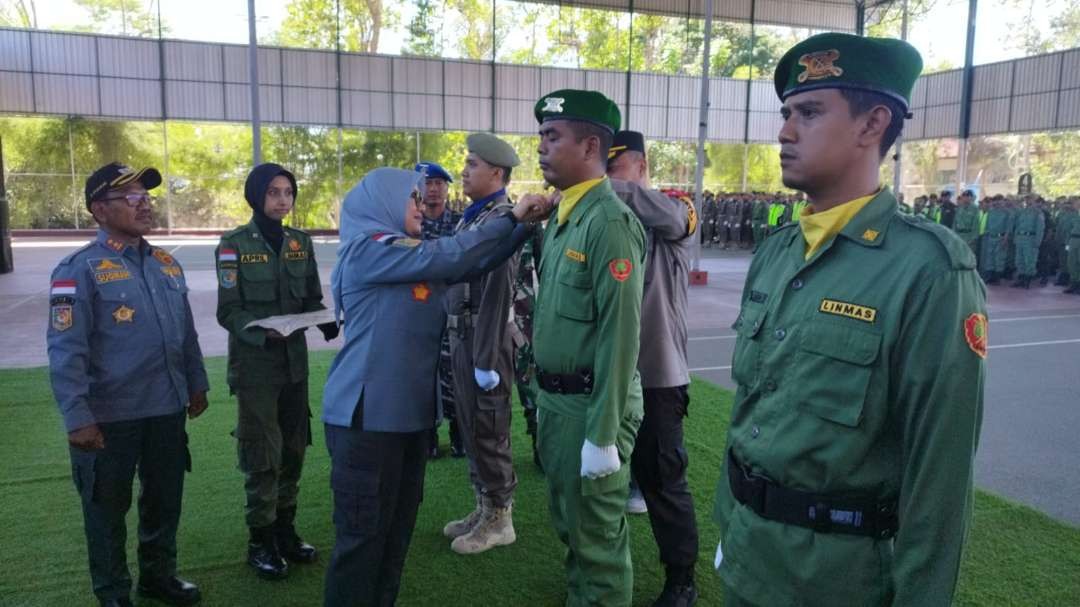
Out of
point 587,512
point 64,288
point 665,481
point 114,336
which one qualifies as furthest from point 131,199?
point 665,481

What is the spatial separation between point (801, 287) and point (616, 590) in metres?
1.48

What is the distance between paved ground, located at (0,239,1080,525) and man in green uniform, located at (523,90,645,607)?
3104 millimetres

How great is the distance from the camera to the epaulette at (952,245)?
1.39m

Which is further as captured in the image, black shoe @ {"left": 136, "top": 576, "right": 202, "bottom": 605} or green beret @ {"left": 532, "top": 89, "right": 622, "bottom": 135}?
black shoe @ {"left": 136, "top": 576, "right": 202, "bottom": 605}

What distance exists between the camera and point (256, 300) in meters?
3.56

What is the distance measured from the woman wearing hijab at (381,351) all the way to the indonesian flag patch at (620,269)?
381 millimetres

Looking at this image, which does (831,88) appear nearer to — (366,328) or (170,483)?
(366,328)

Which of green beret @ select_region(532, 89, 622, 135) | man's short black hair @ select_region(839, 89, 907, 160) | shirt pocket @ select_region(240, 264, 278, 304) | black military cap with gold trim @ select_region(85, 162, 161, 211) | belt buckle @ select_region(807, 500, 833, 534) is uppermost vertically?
green beret @ select_region(532, 89, 622, 135)

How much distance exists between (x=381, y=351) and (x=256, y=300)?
4.17ft

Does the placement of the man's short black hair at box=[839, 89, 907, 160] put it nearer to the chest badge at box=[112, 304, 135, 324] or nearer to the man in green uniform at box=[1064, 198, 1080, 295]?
the chest badge at box=[112, 304, 135, 324]

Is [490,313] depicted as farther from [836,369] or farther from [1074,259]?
[1074,259]

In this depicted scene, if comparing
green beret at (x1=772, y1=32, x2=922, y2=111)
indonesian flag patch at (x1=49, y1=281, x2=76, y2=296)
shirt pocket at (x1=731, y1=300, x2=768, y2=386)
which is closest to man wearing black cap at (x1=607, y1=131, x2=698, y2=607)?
shirt pocket at (x1=731, y1=300, x2=768, y2=386)

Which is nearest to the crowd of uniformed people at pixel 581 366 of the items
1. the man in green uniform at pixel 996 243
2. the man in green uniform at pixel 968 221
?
the man in green uniform at pixel 996 243

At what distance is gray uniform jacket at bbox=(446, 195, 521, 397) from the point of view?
3557 mm
